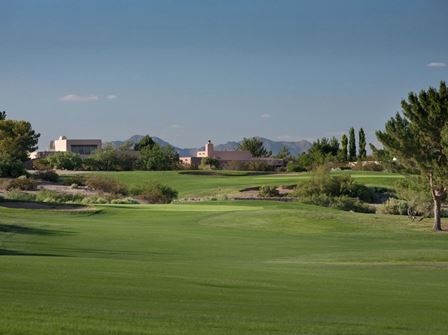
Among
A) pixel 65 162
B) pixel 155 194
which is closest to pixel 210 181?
pixel 155 194

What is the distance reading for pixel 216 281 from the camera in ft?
56.9

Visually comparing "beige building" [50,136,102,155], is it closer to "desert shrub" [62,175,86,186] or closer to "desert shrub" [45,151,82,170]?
"desert shrub" [45,151,82,170]

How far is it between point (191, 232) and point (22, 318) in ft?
90.3

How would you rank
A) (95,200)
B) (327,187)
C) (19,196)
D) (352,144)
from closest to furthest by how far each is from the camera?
(19,196)
(95,200)
(327,187)
(352,144)

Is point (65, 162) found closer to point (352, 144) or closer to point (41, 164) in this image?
point (41, 164)

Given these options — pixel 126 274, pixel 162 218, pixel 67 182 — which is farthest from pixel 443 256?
pixel 67 182

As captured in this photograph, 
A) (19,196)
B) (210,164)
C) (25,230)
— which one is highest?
(210,164)

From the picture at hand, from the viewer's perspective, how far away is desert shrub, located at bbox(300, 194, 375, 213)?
6222 cm

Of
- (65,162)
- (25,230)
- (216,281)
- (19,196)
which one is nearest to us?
(216,281)

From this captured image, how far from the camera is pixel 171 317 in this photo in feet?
37.9

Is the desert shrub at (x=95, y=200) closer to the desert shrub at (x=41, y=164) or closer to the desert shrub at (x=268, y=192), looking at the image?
the desert shrub at (x=268, y=192)

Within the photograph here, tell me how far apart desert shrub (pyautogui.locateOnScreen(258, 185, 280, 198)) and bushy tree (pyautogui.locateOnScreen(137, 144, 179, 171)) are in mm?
44284

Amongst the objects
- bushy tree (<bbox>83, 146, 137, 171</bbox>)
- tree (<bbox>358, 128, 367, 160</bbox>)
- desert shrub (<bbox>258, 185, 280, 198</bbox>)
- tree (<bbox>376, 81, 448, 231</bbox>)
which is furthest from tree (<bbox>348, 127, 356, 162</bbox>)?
tree (<bbox>376, 81, 448, 231</bbox>)

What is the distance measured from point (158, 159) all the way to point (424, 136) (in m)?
79.9
